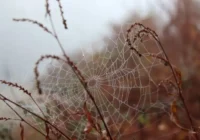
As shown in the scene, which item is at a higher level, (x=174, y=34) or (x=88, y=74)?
(x=174, y=34)

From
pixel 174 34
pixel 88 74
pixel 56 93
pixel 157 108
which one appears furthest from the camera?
pixel 174 34

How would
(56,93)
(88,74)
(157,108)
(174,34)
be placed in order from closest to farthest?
(56,93) → (88,74) → (157,108) → (174,34)

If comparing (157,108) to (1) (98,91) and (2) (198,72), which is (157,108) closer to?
(2) (198,72)

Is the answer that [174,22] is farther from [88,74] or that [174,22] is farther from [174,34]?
[88,74]

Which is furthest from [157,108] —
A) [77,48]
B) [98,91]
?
[77,48]

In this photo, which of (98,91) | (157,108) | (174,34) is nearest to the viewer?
(98,91)

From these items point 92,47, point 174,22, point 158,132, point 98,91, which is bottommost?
point 158,132

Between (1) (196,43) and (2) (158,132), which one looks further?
(1) (196,43)

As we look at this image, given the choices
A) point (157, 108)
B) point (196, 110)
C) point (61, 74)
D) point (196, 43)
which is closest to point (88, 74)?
point (61, 74)

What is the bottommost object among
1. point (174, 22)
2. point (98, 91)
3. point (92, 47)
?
point (98, 91)
